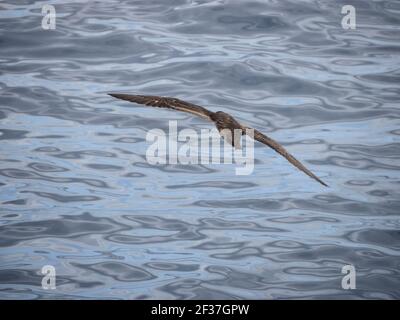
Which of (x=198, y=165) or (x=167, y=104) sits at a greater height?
(x=167, y=104)

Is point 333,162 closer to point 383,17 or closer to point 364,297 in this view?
point 364,297

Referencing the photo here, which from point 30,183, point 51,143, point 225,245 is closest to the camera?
point 225,245

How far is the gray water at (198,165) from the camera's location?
13.4m

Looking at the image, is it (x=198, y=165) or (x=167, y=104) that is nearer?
(x=167, y=104)

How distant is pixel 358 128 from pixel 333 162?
1.23 meters

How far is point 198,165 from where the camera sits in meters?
15.7

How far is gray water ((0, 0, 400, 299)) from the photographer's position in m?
13.4

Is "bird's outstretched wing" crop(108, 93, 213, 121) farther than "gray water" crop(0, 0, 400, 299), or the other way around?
"gray water" crop(0, 0, 400, 299)

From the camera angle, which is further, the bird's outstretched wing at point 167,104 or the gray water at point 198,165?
the gray water at point 198,165

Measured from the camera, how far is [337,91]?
59.0 ft
